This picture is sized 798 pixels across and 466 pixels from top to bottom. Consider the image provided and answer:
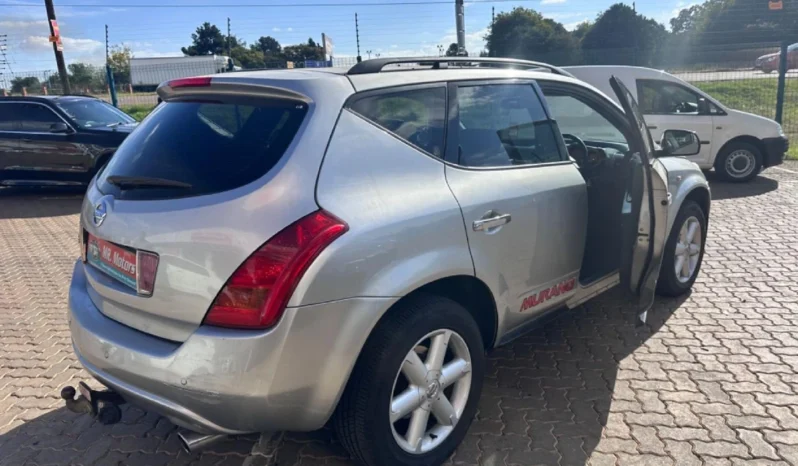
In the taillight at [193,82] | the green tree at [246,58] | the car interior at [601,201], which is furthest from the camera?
the green tree at [246,58]

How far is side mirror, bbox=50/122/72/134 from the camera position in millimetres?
9945

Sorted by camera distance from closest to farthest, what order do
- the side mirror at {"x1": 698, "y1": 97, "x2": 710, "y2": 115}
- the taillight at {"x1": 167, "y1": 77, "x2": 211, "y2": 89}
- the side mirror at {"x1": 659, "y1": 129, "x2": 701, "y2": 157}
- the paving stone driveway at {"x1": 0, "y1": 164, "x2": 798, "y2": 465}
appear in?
the taillight at {"x1": 167, "y1": 77, "x2": 211, "y2": 89}
the paving stone driveway at {"x1": 0, "y1": 164, "x2": 798, "y2": 465}
the side mirror at {"x1": 659, "y1": 129, "x2": 701, "y2": 157}
the side mirror at {"x1": 698, "y1": 97, "x2": 710, "y2": 115}

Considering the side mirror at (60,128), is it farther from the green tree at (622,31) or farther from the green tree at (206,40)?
the green tree at (206,40)

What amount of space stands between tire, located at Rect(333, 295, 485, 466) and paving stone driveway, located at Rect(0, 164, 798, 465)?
0.40 m

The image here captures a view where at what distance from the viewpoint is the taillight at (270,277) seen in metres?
2.18

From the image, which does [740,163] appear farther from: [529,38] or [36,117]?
[529,38]

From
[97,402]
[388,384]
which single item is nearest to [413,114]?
[388,384]

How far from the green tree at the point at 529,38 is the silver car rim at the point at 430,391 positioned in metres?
17.3

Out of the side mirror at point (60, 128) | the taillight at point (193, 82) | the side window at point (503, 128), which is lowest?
the side mirror at point (60, 128)

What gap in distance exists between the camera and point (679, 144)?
4.28 m

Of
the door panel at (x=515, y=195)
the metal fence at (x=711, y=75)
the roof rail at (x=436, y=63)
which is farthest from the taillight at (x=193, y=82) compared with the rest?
the metal fence at (x=711, y=75)

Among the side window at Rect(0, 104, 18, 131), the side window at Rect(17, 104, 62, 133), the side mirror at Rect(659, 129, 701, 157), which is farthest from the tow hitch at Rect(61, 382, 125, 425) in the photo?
the side window at Rect(0, 104, 18, 131)

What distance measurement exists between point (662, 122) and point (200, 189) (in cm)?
875

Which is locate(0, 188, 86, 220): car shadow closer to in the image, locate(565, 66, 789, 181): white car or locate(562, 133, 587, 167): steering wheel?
locate(562, 133, 587, 167): steering wheel
